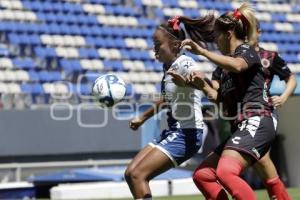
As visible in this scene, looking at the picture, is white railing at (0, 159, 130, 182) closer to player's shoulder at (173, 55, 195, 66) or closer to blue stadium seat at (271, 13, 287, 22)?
player's shoulder at (173, 55, 195, 66)

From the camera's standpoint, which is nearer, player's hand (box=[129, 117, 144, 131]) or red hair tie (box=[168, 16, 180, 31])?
red hair tie (box=[168, 16, 180, 31])

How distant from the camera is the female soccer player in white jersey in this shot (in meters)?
5.37

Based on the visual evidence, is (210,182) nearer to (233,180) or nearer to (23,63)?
(233,180)

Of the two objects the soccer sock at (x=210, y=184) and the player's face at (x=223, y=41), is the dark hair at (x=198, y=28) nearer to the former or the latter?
the player's face at (x=223, y=41)

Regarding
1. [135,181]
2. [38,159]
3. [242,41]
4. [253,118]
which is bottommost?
[38,159]

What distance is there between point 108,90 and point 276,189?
1.56 meters

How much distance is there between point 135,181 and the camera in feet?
17.3

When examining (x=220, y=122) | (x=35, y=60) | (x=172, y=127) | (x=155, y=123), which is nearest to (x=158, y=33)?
(x=172, y=127)

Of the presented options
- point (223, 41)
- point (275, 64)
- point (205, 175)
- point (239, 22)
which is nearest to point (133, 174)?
point (205, 175)

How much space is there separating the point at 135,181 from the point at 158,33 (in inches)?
43.4

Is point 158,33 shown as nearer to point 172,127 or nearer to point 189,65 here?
point 189,65

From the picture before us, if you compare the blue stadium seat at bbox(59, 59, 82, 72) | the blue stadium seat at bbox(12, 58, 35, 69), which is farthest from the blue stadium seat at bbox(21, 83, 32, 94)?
the blue stadium seat at bbox(59, 59, 82, 72)

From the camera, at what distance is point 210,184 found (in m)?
5.08

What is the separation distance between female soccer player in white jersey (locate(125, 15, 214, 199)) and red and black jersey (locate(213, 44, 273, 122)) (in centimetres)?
48
